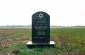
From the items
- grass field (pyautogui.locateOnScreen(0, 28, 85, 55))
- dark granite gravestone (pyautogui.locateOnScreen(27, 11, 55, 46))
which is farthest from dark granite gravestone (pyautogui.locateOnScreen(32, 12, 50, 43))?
grass field (pyautogui.locateOnScreen(0, 28, 85, 55))

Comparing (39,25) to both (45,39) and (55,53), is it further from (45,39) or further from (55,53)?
(55,53)

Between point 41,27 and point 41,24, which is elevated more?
point 41,24

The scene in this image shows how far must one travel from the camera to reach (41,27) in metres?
17.3

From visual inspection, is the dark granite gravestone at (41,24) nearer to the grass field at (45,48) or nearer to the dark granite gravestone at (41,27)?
the dark granite gravestone at (41,27)

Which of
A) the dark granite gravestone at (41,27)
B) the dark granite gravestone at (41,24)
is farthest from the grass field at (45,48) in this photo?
the dark granite gravestone at (41,24)

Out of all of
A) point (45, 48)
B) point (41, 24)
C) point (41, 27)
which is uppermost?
point (41, 24)

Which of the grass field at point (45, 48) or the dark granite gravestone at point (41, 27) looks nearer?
the grass field at point (45, 48)

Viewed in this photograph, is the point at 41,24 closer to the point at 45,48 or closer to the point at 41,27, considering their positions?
the point at 41,27

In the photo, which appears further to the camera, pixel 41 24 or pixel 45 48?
pixel 41 24

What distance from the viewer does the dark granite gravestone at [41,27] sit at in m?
17.4

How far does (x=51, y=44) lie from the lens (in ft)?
55.4

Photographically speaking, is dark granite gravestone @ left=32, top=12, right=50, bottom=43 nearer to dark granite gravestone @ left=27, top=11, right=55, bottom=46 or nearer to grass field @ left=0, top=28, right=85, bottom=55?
dark granite gravestone @ left=27, top=11, right=55, bottom=46

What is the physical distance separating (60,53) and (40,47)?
289 cm

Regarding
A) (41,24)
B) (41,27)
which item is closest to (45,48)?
(41,27)
